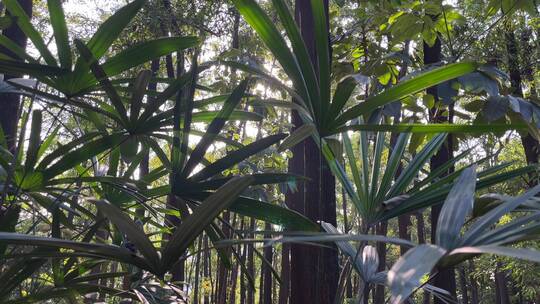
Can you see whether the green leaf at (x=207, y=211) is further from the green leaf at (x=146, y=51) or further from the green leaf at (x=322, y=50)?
the green leaf at (x=146, y=51)

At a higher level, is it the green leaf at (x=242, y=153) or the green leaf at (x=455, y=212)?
the green leaf at (x=242, y=153)

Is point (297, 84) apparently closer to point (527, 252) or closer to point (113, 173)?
point (527, 252)

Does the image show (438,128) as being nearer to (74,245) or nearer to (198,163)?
(198,163)

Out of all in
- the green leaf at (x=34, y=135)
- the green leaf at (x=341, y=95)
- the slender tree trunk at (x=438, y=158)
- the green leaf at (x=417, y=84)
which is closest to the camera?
the green leaf at (x=417, y=84)

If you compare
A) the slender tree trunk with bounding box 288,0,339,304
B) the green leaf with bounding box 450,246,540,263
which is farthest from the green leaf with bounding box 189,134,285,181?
the green leaf with bounding box 450,246,540,263

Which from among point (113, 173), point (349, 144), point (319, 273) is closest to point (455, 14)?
point (349, 144)

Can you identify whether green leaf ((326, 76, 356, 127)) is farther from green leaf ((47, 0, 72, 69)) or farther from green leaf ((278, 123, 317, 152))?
green leaf ((47, 0, 72, 69))

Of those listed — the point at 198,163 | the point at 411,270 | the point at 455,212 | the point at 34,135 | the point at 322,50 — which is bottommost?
the point at 411,270

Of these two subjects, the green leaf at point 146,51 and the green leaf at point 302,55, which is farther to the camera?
the green leaf at point 146,51

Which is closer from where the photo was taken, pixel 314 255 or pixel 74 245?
pixel 74 245

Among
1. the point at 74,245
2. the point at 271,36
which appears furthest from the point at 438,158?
the point at 74,245

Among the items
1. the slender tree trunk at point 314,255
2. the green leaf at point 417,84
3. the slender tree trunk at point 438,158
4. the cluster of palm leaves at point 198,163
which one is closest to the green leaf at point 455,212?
the cluster of palm leaves at point 198,163

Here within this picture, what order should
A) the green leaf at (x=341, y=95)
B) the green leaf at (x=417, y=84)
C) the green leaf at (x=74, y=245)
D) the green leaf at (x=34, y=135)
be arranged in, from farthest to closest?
the green leaf at (x=34, y=135), the green leaf at (x=341, y=95), the green leaf at (x=417, y=84), the green leaf at (x=74, y=245)

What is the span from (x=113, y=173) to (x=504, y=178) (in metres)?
1.39
